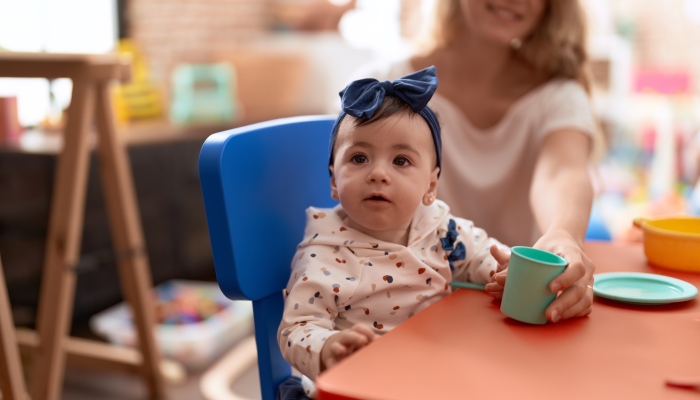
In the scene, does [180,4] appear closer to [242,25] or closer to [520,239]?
[242,25]

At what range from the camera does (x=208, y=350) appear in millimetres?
2527

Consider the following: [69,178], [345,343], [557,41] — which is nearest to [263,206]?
[345,343]

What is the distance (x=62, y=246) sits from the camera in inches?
75.4

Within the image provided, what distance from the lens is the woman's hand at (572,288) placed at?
83cm

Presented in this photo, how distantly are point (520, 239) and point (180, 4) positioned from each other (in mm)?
3368

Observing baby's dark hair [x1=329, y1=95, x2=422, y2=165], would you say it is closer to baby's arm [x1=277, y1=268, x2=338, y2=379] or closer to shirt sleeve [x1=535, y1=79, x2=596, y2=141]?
baby's arm [x1=277, y1=268, x2=338, y2=379]

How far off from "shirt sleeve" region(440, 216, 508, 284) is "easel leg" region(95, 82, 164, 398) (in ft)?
4.29

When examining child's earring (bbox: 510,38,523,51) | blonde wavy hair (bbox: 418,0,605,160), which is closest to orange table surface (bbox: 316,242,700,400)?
blonde wavy hair (bbox: 418,0,605,160)

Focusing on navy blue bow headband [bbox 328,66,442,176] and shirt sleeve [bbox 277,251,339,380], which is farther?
navy blue bow headband [bbox 328,66,442,176]

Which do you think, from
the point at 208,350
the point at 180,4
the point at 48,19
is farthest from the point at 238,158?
the point at 180,4

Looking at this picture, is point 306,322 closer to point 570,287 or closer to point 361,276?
point 361,276

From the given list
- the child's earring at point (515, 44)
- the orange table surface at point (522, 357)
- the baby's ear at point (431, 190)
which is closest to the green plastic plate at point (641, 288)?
the orange table surface at point (522, 357)

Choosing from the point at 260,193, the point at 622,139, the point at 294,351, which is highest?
the point at 260,193

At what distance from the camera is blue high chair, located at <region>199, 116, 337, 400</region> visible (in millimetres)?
950
